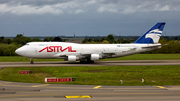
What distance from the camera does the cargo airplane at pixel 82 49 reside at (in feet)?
140

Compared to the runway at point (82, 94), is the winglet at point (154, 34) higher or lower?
higher

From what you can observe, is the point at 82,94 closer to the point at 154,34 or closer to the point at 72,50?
the point at 72,50

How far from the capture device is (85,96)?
1694 centimetres

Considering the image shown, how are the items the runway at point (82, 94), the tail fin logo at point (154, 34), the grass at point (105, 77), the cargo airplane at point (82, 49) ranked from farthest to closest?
the tail fin logo at point (154, 34) → the cargo airplane at point (82, 49) → the grass at point (105, 77) → the runway at point (82, 94)

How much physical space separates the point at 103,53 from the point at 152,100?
28.9m

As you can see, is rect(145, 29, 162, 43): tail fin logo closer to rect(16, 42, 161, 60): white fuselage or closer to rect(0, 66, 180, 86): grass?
rect(16, 42, 161, 60): white fuselage

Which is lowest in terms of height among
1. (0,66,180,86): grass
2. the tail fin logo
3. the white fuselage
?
(0,66,180,86): grass

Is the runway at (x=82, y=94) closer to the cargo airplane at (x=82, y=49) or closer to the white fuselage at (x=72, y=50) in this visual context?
the cargo airplane at (x=82, y=49)

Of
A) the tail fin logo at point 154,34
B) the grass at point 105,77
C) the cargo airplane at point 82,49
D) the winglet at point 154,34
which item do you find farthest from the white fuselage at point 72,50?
the grass at point 105,77

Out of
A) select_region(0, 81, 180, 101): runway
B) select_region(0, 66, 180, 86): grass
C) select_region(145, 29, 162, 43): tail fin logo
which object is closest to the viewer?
select_region(0, 81, 180, 101): runway

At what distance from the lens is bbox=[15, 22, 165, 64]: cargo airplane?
42656mm

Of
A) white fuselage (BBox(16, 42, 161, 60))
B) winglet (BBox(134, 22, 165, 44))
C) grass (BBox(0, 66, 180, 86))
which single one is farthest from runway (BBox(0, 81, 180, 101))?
winglet (BBox(134, 22, 165, 44))

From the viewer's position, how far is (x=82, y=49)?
43.7 meters

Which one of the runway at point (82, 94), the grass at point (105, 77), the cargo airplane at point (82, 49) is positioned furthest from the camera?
the cargo airplane at point (82, 49)
